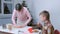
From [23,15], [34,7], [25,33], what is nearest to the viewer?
[25,33]

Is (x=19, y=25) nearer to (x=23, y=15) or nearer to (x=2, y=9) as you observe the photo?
(x=23, y=15)

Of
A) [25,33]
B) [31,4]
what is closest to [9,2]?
[31,4]

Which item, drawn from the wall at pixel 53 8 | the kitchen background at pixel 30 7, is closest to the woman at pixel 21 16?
the wall at pixel 53 8

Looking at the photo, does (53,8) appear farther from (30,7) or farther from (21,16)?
(30,7)

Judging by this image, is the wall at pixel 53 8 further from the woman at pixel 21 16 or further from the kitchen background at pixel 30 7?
the woman at pixel 21 16

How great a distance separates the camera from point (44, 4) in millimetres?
4582

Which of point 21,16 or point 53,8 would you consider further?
point 53,8

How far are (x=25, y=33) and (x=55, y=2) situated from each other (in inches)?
72.0

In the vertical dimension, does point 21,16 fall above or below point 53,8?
below

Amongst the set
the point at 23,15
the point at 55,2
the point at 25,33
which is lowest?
the point at 25,33

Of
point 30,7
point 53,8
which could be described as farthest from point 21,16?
point 30,7

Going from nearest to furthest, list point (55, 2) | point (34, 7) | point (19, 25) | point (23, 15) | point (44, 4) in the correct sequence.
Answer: point (19, 25) → point (23, 15) → point (55, 2) → point (44, 4) → point (34, 7)

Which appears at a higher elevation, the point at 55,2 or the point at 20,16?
the point at 55,2

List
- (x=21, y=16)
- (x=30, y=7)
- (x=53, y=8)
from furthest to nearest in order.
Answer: (x=30, y=7) → (x=53, y=8) → (x=21, y=16)
